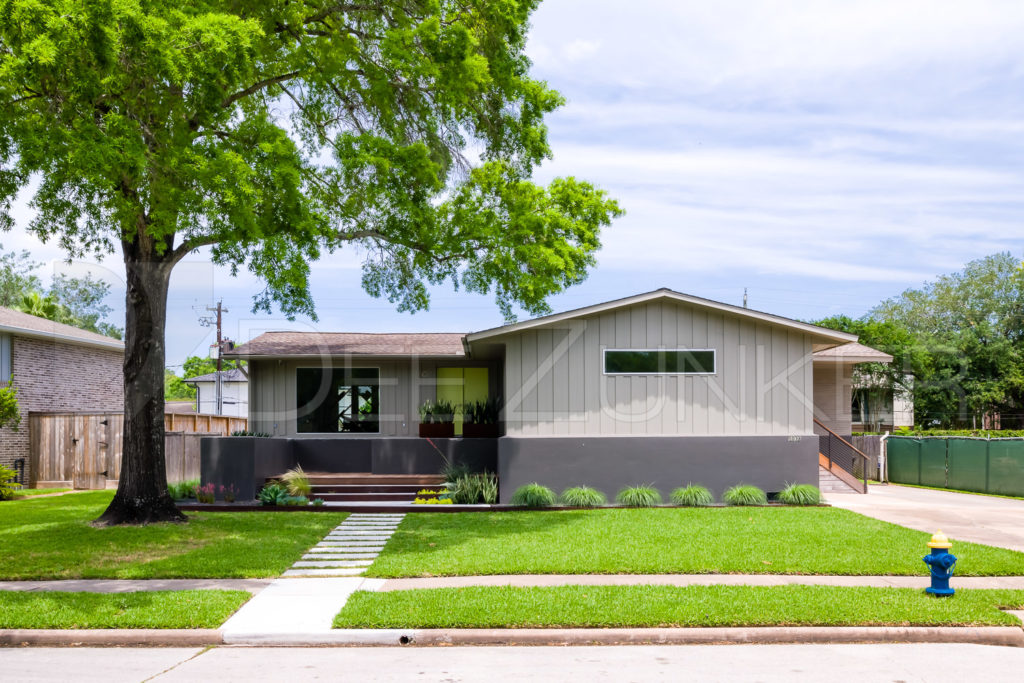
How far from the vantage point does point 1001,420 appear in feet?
161

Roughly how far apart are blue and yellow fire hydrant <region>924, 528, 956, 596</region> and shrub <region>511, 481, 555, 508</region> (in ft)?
29.5

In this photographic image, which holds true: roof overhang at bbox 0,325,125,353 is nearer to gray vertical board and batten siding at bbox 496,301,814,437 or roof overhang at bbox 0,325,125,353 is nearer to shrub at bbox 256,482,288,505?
shrub at bbox 256,482,288,505

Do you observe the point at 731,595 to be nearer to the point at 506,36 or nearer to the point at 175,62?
the point at 175,62

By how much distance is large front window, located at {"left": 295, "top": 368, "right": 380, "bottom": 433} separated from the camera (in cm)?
2170

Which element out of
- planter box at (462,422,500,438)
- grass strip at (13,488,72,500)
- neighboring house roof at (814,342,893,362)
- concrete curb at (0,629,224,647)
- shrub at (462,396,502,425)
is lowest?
grass strip at (13,488,72,500)

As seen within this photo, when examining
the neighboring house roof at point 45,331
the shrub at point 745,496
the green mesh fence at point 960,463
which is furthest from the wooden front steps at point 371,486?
the green mesh fence at point 960,463

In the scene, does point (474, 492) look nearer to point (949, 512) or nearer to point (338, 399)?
point (338, 399)

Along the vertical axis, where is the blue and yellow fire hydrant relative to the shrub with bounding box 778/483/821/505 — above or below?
above

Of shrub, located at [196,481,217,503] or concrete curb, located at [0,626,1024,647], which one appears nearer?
concrete curb, located at [0,626,1024,647]

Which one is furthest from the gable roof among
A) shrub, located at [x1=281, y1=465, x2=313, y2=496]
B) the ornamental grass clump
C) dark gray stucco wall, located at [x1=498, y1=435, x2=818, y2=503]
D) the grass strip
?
the grass strip

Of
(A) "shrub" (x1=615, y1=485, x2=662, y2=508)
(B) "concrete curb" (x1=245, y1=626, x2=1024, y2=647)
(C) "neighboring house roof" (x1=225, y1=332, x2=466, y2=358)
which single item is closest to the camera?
(B) "concrete curb" (x1=245, y1=626, x2=1024, y2=647)

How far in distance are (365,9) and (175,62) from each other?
4404 millimetres

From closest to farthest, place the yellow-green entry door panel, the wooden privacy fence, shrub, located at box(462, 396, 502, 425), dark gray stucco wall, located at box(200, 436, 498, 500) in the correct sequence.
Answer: dark gray stucco wall, located at box(200, 436, 498, 500), shrub, located at box(462, 396, 502, 425), the yellow-green entry door panel, the wooden privacy fence

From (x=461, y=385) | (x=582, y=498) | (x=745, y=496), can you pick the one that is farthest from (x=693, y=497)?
(x=461, y=385)
